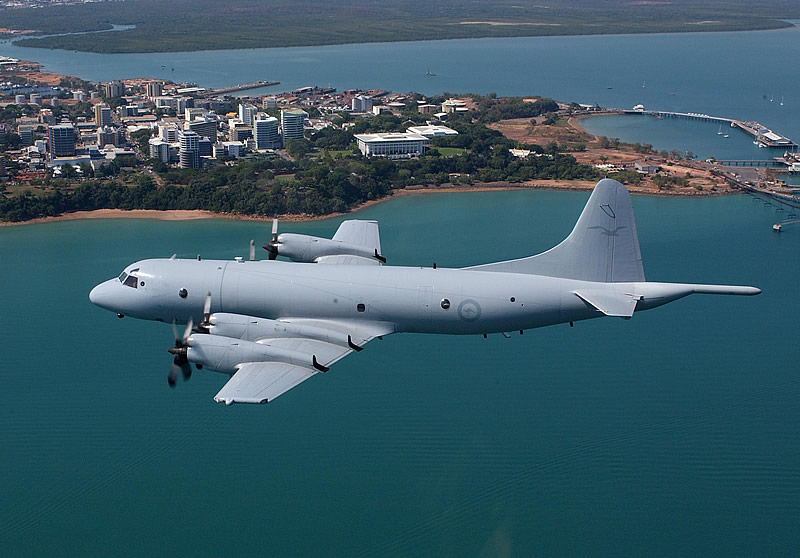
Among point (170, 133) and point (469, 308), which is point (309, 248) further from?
point (170, 133)

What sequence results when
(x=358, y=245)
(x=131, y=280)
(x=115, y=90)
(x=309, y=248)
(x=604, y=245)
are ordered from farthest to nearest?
1. (x=115, y=90)
2. (x=358, y=245)
3. (x=309, y=248)
4. (x=131, y=280)
5. (x=604, y=245)

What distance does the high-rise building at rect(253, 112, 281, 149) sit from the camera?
369 feet

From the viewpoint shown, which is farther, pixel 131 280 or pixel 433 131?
pixel 433 131

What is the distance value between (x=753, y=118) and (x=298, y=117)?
82206 mm

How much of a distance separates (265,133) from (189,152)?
1485 cm

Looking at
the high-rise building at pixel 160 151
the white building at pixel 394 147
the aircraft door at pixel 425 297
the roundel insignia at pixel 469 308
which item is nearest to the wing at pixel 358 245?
the aircraft door at pixel 425 297

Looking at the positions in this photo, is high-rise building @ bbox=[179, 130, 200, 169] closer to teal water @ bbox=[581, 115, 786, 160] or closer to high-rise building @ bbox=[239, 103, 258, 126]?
high-rise building @ bbox=[239, 103, 258, 126]

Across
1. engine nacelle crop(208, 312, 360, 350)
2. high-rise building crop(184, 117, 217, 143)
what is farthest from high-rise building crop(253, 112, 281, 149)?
engine nacelle crop(208, 312, 360, 350)

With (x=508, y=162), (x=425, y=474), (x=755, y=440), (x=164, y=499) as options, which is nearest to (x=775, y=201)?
(x=508, y=162)

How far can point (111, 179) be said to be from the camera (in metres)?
93.7

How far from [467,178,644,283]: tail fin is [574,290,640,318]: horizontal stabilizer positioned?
829mm

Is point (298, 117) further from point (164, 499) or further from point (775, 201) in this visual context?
point (164, 499)

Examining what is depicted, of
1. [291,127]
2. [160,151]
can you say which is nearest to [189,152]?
[160,151]

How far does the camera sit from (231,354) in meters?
29.8
